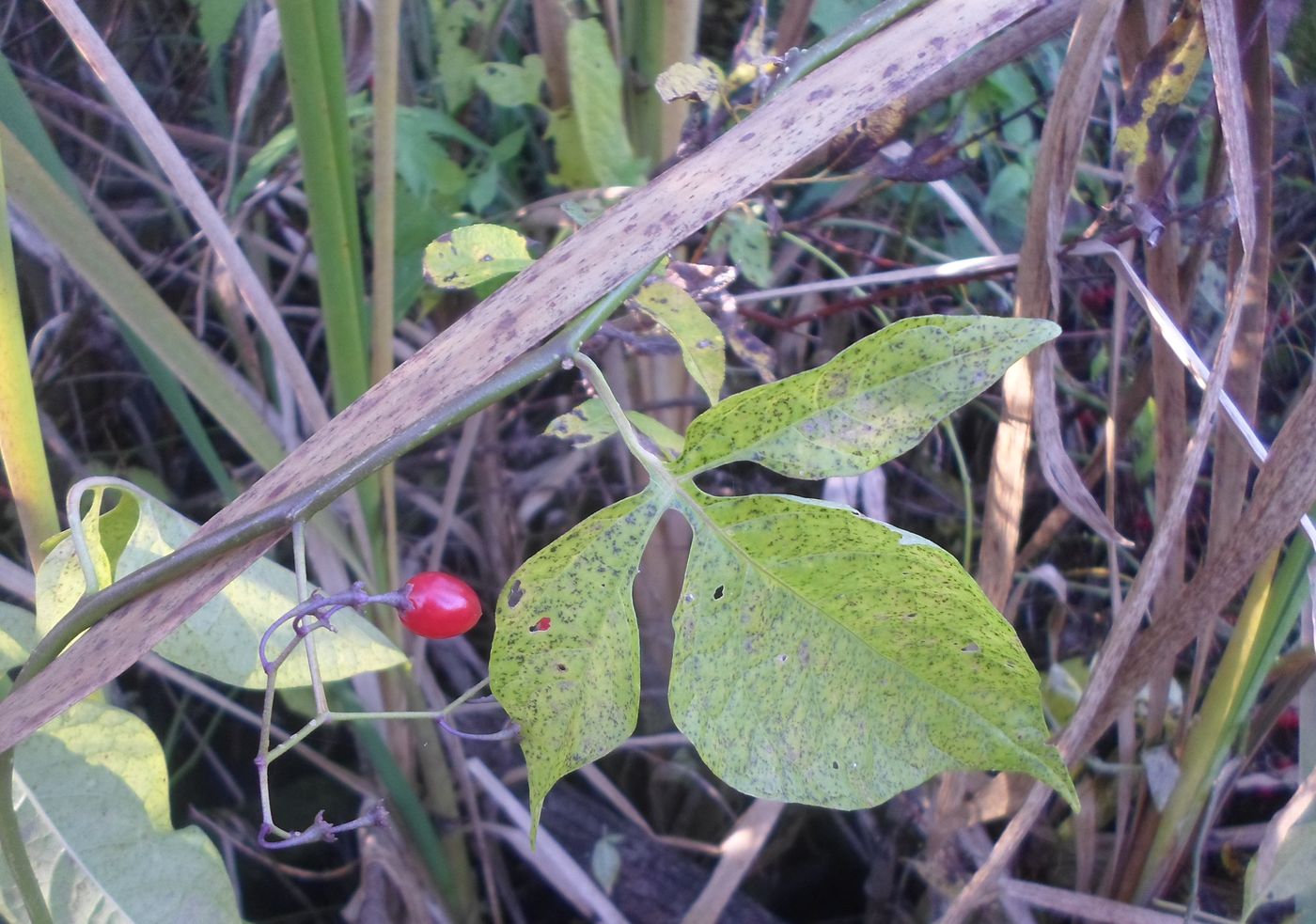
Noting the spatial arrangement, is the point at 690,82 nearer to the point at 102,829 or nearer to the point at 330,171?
the point at 330,171

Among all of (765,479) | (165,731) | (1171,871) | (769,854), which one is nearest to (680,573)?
(765,479)

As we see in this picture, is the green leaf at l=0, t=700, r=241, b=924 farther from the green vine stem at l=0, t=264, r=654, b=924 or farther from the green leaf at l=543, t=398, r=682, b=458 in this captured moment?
the green leaf at l=543, t=398, r=682, b=458

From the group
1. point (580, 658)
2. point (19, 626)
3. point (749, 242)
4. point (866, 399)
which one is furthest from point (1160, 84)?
point (19, 626)

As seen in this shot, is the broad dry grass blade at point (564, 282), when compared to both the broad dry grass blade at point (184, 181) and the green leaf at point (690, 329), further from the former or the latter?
the broad dry grass blade at point (184, 181)

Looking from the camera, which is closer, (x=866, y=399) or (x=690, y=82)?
(x=866, y=399)

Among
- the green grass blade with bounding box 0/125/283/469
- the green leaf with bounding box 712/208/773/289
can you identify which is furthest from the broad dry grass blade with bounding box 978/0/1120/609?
Result: the green grass blade with bounding box 0/125/283/469

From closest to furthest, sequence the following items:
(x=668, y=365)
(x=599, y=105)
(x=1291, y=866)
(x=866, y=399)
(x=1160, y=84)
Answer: (x=866, y=399) → (x=1291, y=866) → (x=1160, y=84) → (x=599, y=105) → (x=668, y=365)

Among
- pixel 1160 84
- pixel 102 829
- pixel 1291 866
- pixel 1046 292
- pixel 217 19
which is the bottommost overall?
pixel 1291 866
